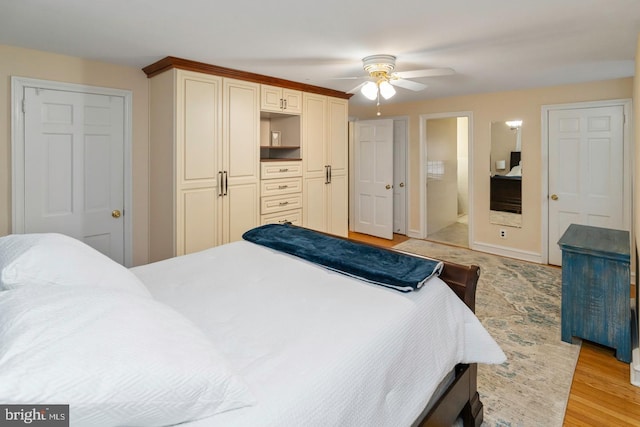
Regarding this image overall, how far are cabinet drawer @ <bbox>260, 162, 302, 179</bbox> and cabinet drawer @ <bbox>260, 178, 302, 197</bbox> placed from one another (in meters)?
0.06

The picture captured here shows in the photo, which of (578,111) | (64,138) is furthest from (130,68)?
(578,111)

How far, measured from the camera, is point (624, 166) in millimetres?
A: 4090

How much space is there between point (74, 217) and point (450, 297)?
11.0 ft

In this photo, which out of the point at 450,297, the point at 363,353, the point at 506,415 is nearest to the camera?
the point at 363,353

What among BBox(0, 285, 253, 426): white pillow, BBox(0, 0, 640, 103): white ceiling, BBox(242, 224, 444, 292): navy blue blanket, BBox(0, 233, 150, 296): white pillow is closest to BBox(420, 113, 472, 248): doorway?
BBox(0, 0, 640, 103): white ceiling

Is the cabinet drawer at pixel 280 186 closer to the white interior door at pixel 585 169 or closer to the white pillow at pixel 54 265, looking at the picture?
the white pillow at pixel 54 265

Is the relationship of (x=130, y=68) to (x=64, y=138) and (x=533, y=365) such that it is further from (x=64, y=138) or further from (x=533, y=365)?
(x=533, y=365)

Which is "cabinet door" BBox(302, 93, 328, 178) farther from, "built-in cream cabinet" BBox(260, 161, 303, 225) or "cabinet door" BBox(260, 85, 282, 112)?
"cabinet door" BBox(260, 85, 282, 112)

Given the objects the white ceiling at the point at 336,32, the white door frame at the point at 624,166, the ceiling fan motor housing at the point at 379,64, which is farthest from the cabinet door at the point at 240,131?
the white door frame at the point at 624,166

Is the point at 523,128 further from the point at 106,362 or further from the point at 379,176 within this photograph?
the point at 106,362

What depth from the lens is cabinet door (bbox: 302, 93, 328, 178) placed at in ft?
14.9

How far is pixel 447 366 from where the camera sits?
1586 mm

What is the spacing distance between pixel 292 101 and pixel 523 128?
3122 mm

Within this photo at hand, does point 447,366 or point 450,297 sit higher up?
point 450,297
